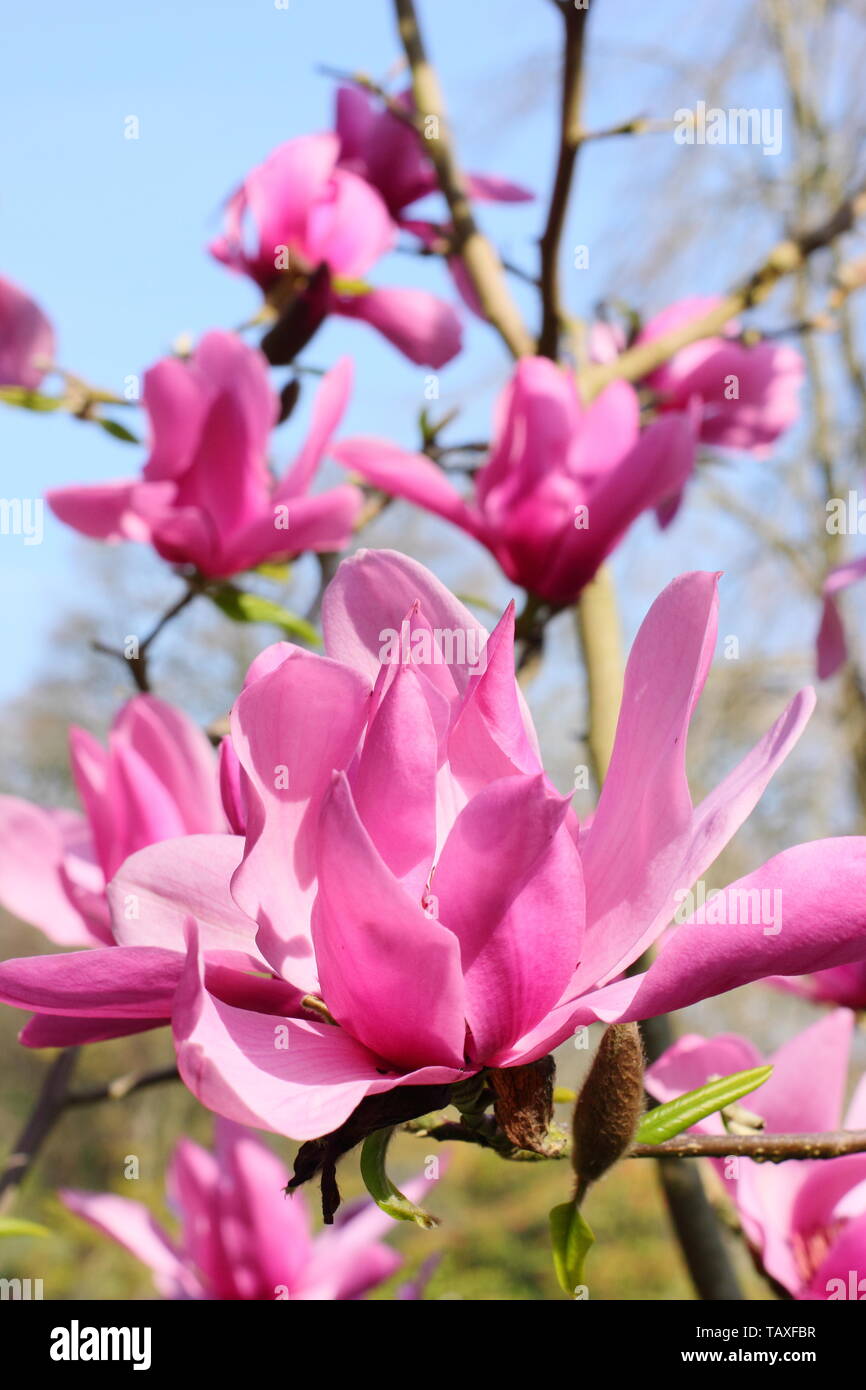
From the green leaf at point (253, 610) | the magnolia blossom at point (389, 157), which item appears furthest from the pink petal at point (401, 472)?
the magnolia blossom at point (389, 157)

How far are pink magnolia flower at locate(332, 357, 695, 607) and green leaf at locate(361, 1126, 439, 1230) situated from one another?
1.48 feet

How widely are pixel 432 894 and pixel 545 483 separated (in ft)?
1.51

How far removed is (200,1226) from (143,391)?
499 mm

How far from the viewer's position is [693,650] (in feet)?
0.97

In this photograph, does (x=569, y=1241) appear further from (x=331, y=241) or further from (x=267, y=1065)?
(x=331, y=241)

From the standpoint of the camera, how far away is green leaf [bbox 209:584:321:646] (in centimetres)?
76

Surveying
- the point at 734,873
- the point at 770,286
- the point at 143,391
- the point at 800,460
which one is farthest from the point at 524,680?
the point at 800,460

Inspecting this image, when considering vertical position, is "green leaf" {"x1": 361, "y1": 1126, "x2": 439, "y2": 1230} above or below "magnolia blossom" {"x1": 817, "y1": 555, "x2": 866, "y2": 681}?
below

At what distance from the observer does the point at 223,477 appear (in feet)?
2.27

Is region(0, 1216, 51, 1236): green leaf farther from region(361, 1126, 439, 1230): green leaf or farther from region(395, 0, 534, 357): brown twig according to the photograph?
region(395, 0, 534, 357): brown twig

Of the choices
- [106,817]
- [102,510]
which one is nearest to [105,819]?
[106,817]

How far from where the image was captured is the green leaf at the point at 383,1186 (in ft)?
0.99

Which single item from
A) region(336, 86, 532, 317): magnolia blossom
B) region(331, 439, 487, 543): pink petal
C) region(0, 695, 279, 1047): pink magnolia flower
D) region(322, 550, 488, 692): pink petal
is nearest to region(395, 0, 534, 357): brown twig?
region(336, 86, 532, 317): magnolia blossom
